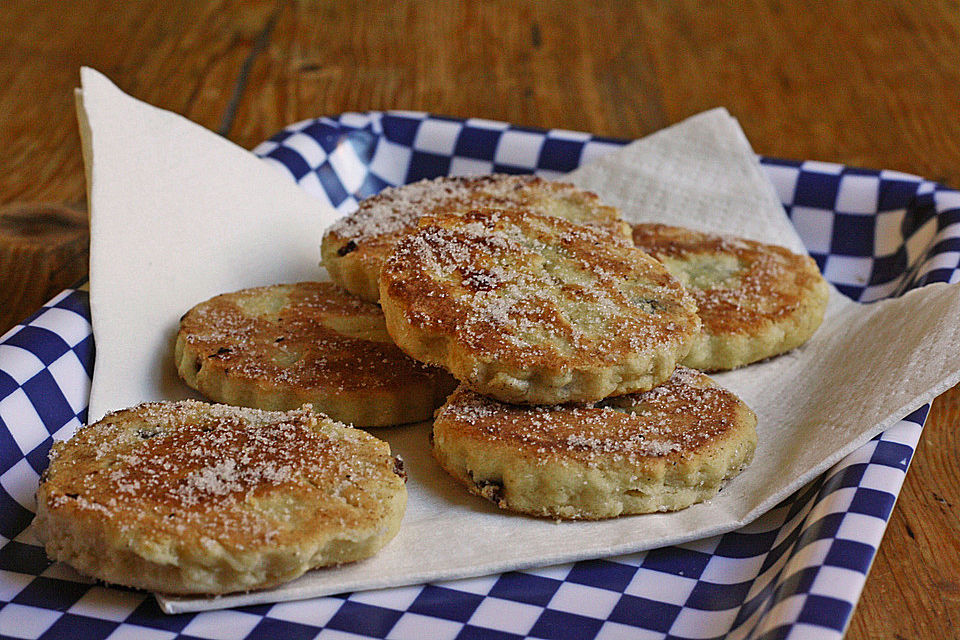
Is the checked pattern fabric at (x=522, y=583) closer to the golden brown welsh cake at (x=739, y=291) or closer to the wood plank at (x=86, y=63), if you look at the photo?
the golden brown welsh cake at (x=739, y=291)

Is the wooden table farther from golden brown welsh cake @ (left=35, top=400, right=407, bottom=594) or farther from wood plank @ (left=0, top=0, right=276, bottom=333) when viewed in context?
golden brown welsh cake @ (left=35, top=400, right=407, bottom=594)

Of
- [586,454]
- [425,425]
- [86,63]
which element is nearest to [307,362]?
[425,425]

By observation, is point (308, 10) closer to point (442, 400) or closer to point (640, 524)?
point (442, 400)

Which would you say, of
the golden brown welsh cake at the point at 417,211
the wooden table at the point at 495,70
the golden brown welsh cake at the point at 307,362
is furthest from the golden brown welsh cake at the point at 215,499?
the wooden table at the point at 495,70

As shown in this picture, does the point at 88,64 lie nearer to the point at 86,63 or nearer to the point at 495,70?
the point at 86,63

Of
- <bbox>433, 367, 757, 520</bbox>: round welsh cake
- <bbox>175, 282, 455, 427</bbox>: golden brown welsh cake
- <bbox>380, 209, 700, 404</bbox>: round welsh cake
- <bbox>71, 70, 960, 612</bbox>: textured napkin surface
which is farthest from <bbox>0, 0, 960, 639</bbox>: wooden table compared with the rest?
<bbox>433, 367, 757, 520</bbox>: round welsh cake

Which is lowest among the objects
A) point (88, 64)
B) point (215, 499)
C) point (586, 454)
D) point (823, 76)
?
point (823, 76)
